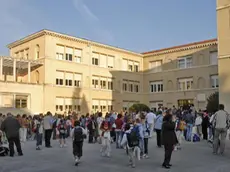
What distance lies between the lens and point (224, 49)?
26.6 m

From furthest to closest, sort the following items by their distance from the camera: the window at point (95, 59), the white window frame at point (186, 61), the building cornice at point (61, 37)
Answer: the white window frame at point (186, 61)
the window at point (95, 59)
the building cornice at point (61, 37)

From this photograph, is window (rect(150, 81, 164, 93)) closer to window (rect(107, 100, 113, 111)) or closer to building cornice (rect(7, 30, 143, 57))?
building cornice (rect(7, 30, 143, 57))

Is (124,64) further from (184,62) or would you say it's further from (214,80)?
(214,80)

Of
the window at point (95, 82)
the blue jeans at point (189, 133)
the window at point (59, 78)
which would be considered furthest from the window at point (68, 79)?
the blue jeans at point (189, 133)

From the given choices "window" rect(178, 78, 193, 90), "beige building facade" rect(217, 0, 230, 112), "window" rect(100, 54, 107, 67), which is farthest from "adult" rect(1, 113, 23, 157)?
"window" rect(178, 78, 193, 90)

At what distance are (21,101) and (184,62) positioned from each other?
929 inches

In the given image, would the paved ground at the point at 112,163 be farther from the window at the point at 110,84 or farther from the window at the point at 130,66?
the window at the point at 130,66

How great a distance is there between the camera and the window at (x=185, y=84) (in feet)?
151

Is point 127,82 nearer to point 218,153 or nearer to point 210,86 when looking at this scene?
point 210,86

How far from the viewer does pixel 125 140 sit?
1084 cm

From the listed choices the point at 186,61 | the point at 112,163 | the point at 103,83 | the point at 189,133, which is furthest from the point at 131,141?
the point at 186,61

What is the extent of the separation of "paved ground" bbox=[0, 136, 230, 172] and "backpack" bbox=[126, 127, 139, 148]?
2.57 ft

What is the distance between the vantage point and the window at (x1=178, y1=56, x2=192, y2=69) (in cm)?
4644

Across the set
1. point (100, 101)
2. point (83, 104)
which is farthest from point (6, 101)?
point (100, 101)
